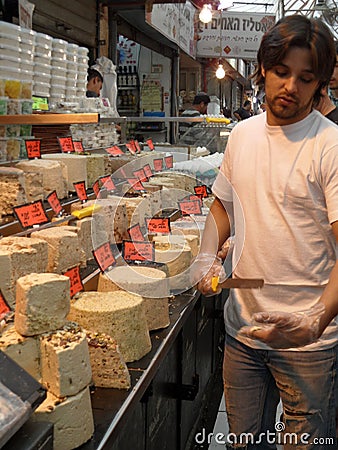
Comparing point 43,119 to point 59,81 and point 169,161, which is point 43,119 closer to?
point 59,81

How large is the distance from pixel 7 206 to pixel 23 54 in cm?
116

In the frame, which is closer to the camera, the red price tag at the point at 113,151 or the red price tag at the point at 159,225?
the red price tag at the point at 159,225

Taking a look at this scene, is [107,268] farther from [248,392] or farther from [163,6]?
[163,6]

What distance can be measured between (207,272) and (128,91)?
8.87 m

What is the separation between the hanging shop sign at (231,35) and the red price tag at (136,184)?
6725 mm

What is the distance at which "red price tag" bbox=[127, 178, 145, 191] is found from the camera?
130 inches

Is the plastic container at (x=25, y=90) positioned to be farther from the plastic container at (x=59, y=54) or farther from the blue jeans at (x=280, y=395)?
the blue jeans at (x=280, y=395)

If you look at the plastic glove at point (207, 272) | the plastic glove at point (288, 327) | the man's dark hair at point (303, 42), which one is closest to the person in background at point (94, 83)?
the plastic glove at point (207, 272)

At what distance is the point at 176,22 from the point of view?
24.3 feet

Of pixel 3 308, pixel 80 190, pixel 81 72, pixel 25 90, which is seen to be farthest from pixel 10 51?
pixel 3 308

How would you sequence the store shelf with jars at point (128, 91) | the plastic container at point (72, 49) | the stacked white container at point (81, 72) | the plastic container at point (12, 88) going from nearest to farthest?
the plastic container at point (12, 88)
the plastic container at point (72, 49)
the stacked white container at point (81, 72)
the store shelf with jars at point (128, 91)

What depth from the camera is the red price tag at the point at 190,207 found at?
3.17 meters

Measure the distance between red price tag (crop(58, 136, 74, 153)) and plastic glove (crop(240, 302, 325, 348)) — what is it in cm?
207

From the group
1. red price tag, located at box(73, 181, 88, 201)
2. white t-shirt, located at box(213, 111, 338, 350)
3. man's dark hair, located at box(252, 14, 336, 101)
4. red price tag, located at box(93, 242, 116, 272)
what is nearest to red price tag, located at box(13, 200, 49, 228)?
red price tag, located at box(93, 242, 116, 272)
